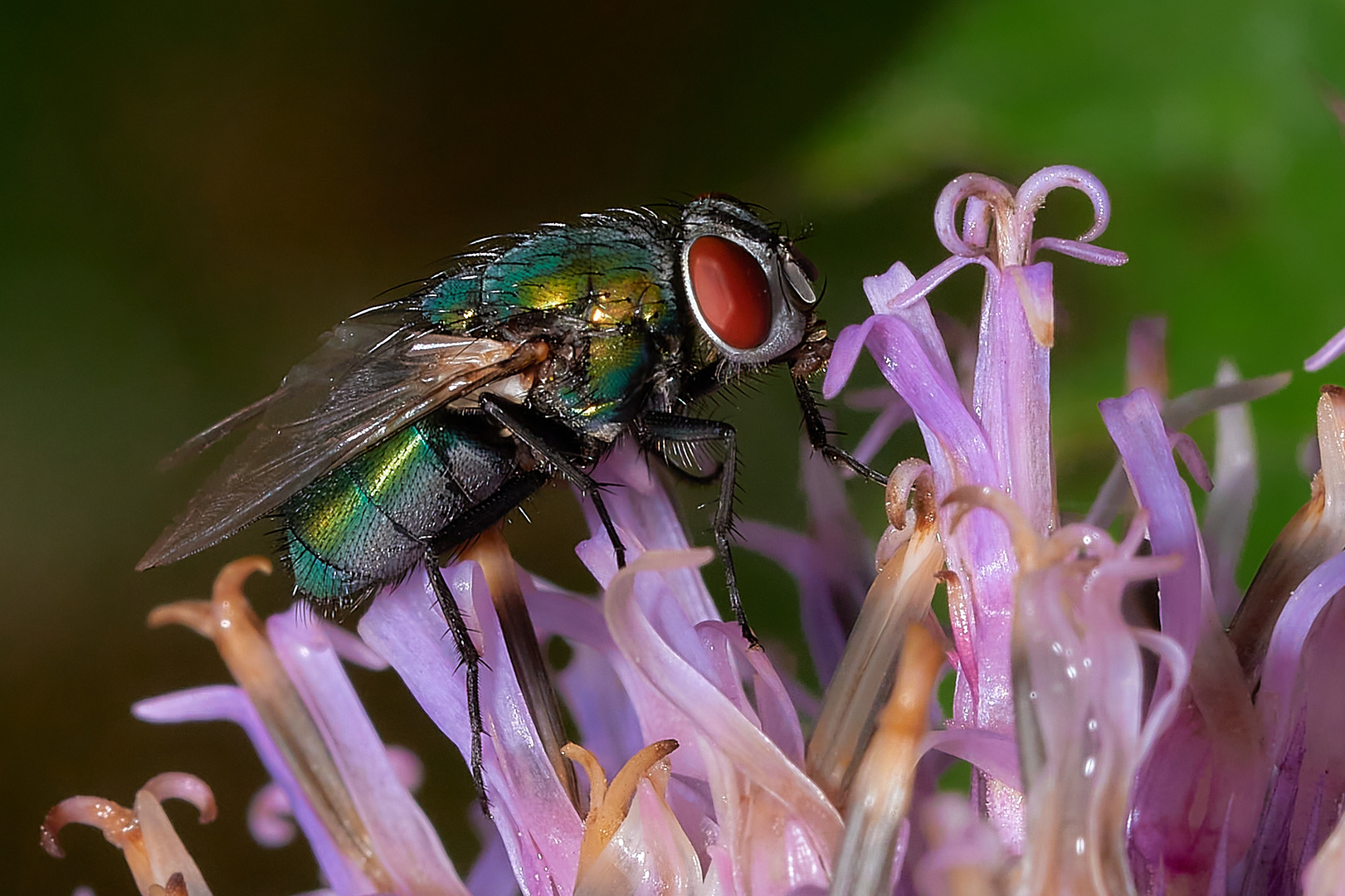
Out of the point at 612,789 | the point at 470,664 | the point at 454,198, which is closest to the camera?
the point at 612,789

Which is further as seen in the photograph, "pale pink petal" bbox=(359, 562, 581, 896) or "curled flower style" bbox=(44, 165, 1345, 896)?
"pale pink petal" bbox=(359, 562, 581, 896)

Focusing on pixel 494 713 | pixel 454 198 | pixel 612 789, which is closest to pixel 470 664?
pixel 494 713

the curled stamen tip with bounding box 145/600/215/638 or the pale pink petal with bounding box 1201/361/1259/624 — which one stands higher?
the curled stamen tip with bounding box 145/600/215/638

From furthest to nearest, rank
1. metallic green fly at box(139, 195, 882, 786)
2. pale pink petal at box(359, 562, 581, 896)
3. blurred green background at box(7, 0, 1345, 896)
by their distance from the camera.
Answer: blurred green background at box(7, 0, 1345, 896) → metallic green fly at box(139, 195, 882, 786) → pale pink petal at box(359, 562, 581, 896)

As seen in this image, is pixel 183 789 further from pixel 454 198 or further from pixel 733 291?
pixel 454 198

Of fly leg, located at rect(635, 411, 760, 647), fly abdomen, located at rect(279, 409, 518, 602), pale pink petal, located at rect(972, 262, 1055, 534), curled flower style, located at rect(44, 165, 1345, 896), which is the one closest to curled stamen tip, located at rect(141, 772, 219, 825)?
curled flower style, located at rect(44, 165, 1345, 896)

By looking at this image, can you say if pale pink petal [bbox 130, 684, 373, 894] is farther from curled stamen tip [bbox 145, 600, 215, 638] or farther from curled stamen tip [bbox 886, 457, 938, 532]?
curled stamen tip [bbox 886, 457, 938, 532]
